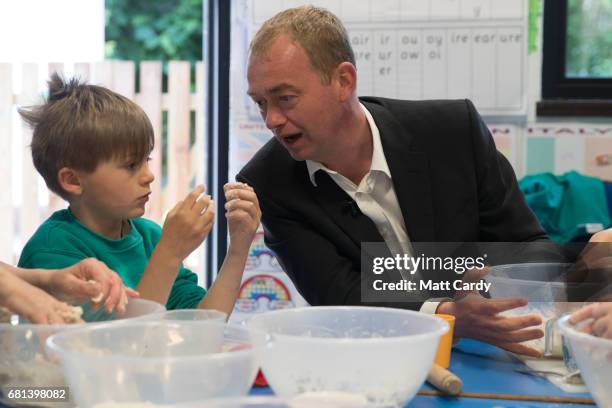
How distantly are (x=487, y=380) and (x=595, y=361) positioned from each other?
298 mm

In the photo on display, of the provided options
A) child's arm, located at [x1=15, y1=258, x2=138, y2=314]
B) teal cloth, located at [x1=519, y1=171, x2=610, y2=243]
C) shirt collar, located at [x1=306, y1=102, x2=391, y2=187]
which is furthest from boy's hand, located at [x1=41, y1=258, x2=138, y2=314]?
teal cloth, located at [x1=519, y1=171, x2=610, y2=243]

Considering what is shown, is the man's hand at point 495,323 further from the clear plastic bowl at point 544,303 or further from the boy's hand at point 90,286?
the boy's hand at point 90,286

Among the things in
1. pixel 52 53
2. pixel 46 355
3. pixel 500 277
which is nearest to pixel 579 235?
pixel 500 277

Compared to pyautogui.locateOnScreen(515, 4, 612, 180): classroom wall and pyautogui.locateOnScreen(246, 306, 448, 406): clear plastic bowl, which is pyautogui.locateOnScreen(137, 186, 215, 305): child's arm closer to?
pyautogui.locateOnScreen(246, 306, 448, 406): clear plastic bowl

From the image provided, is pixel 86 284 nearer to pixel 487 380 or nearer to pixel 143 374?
pixel 143 374

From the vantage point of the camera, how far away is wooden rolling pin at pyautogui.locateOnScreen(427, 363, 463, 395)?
1064 millimetres

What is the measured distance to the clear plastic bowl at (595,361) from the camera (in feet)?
2.84

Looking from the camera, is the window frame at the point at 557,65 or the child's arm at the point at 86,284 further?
the window frame at the point at 557,65

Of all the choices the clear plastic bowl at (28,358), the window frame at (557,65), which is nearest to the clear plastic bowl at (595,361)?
the clear plastic bowl at (28,358)

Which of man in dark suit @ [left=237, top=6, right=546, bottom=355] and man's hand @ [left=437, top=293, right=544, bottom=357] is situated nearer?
man's hand @ [left=437, top=293, right=544, bottom=357]

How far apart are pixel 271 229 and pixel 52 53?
265cm

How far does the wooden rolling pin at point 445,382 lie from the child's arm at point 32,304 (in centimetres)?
51

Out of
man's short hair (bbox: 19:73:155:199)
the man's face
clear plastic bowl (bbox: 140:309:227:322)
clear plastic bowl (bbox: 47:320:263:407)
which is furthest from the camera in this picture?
the man's face

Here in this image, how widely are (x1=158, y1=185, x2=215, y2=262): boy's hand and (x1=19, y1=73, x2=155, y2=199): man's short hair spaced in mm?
155
